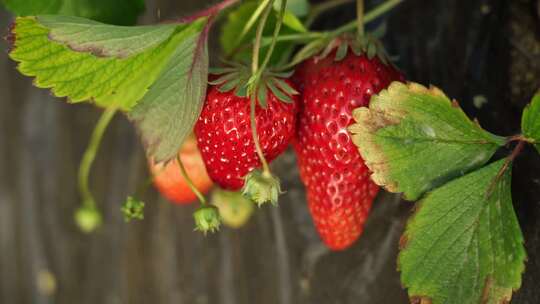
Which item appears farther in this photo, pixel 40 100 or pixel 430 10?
pixel 40 100

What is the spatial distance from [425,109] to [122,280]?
0.78 meters

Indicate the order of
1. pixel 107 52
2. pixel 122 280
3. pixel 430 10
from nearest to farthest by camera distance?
pixel 107 52 < pixel 430 10 < pixel 122 280

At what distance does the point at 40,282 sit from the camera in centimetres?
140

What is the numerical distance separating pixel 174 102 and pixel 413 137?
0.19 meters

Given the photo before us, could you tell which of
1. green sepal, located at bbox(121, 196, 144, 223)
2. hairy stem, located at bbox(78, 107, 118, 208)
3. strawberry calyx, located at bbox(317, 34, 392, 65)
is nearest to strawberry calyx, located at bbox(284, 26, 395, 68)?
strawberry calyx, located at bbox(317, 34, 392, 65)

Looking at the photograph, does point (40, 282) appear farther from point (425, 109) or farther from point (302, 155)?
point (425, 109)

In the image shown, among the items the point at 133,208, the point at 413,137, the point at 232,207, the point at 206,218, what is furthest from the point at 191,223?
the point at 413,137

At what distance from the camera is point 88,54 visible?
61 cm

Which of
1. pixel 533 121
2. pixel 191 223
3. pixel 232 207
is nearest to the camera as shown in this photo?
pixel 533 121

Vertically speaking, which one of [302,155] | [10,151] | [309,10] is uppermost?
[309,10]

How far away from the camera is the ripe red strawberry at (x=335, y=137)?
0.62 meters

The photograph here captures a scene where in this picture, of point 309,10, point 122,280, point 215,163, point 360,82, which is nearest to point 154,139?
point 215,163

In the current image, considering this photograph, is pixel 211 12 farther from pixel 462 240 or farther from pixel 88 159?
pixel 88 159

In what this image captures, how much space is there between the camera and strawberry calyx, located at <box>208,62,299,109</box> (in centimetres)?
62
